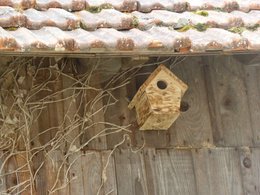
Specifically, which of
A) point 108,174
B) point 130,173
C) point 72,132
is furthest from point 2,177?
point 130,173

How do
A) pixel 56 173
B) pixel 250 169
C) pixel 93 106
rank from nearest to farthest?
pixel 56 173 → pixel 93 106 → pixel 250 169

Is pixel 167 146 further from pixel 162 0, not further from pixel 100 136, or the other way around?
pixel 162 0

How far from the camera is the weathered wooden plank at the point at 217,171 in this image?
4.36 m

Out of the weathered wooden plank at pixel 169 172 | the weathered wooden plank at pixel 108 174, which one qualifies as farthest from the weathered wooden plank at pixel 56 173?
the weathered wooden plank at pixel 169 172

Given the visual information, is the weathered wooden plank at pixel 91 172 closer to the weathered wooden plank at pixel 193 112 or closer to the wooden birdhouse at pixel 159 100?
the wooden birdhouse at pixel 159 100

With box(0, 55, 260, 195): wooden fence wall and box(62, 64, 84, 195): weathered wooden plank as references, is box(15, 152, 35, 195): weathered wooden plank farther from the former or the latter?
box(62, 64, 84, 195): weathered wooden plank

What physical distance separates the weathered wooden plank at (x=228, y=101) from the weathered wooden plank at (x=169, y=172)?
298mm

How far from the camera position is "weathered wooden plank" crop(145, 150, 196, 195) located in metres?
4.27

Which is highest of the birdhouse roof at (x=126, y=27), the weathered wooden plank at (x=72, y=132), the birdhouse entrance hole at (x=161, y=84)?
the birdhouse roof at (x=126, y=27)

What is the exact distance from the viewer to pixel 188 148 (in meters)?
4.40

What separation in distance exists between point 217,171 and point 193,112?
429 mm

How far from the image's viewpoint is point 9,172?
402cm

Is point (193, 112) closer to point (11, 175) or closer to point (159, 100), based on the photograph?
point (159, 100)

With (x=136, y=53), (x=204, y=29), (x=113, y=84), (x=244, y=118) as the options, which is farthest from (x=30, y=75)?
(x=244, y=118)
